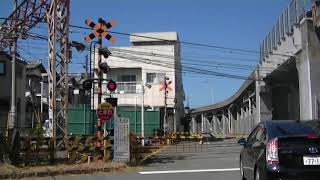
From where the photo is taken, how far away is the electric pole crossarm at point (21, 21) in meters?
33.8

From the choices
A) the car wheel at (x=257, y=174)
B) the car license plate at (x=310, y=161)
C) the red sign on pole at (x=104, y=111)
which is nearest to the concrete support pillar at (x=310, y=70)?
the red sign on pole at (x=104, y=111)

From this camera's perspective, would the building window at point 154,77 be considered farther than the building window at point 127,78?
No

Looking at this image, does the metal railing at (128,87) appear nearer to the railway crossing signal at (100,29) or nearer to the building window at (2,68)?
the building window at (2,68)

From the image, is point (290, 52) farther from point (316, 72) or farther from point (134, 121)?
point (134, 121)

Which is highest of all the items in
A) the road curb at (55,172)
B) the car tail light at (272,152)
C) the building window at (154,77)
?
the building window at (154,77)

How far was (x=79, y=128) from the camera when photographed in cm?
4066

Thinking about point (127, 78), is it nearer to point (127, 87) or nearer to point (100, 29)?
point (127, 87)

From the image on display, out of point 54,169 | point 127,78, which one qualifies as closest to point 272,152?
point 54,169

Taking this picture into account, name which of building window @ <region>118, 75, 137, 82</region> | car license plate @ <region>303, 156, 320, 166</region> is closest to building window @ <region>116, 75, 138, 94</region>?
building window @ <region>118, 75, 137, 82</region>

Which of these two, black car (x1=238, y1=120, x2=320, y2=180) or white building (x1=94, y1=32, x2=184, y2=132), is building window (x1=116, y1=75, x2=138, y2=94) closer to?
white building (x1=94, y1=32, x2=184, y2=132)

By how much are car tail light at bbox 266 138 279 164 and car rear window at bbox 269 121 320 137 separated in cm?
27

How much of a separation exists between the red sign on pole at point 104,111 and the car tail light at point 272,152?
10.9 meters

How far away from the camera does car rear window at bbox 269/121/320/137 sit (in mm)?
10789

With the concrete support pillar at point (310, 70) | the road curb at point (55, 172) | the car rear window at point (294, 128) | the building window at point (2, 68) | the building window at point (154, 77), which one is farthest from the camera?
the building window at point (154, 77)
